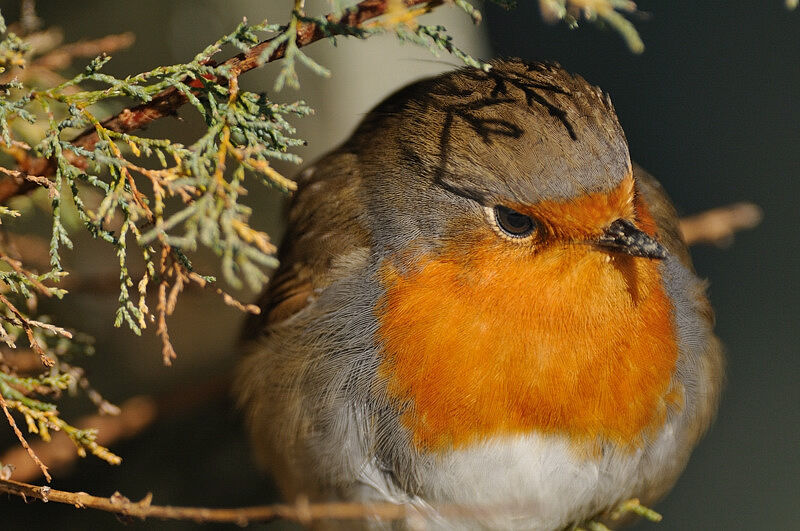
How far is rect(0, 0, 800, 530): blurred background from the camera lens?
124 inches

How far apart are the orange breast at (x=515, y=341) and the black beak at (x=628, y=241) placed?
4 centimetres

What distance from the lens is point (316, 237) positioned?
1988 mm

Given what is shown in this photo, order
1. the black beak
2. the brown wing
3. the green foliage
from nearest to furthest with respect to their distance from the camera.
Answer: the green foliage → the black beak → the brown wing

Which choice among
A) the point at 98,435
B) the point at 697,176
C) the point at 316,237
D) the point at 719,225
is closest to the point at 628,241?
the point at 316,237

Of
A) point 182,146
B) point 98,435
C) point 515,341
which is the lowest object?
point 98,435

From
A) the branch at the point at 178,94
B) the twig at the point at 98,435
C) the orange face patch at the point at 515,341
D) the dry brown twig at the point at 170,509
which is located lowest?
the twig at the point at 98,435

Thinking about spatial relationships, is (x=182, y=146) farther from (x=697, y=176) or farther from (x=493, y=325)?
(x=697, y=176)

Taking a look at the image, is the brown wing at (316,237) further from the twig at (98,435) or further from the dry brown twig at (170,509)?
the dry brown twig at (170,509)

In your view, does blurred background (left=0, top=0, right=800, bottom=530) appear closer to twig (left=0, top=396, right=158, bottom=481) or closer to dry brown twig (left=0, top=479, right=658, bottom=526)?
twig (left=0, top=396, right=158, bottom=481)

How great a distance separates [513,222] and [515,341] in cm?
25

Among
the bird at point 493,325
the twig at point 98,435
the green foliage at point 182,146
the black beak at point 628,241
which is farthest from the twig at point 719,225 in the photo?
the twig at point 98,435

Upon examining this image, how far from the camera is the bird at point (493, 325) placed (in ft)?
4.96

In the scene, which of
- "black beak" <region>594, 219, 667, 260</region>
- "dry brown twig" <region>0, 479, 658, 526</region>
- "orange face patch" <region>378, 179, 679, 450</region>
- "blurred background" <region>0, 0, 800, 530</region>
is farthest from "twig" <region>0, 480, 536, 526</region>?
"blurred background" <region>0, 0, 800, 530</region>

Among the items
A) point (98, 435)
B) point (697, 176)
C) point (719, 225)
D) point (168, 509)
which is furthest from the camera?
point (697, 176)
